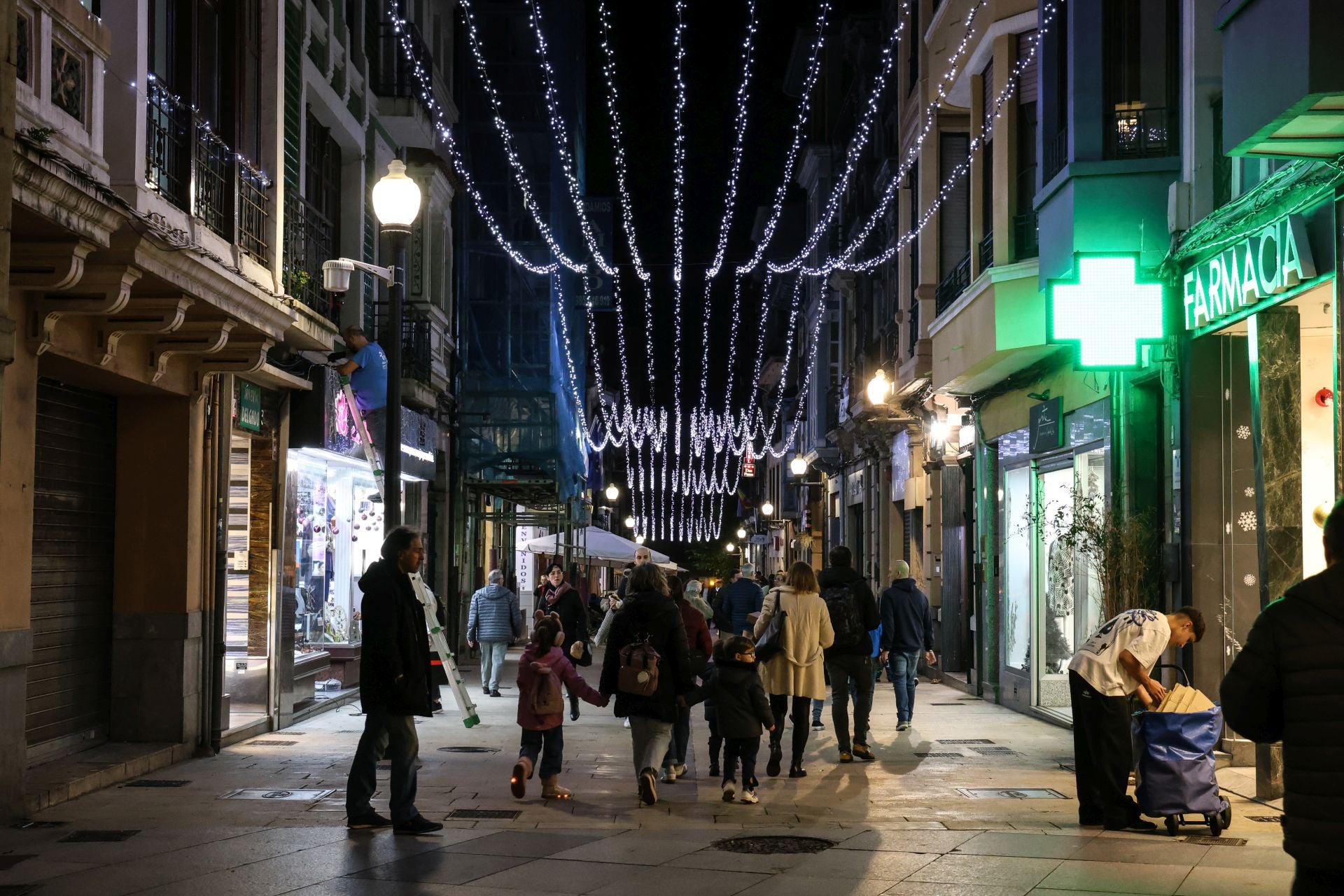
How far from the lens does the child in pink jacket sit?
11148mm

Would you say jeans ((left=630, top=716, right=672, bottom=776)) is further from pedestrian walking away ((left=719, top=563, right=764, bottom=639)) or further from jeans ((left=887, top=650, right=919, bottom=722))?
pedestrian walking away ((left=719, top=563, right=764, bottom=639))

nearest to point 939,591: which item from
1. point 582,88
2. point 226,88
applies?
point 226,88

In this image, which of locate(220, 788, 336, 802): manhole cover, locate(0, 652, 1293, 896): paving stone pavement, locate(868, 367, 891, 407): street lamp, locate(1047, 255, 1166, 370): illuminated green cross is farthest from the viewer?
locate(868, 367, 891, 407): street lamp

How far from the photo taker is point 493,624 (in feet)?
67.0

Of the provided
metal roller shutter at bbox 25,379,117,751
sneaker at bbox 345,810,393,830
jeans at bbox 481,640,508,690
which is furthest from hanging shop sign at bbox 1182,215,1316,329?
jeans at bbox 481,640,508,690

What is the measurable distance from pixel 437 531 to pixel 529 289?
23.9ft

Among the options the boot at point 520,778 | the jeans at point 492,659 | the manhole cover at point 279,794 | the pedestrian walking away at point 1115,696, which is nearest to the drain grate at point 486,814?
the boot at point 520,778

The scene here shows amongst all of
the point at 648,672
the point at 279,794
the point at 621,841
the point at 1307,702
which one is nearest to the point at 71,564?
the point at 279,794

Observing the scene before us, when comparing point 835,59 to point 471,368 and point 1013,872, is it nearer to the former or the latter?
point 471,368

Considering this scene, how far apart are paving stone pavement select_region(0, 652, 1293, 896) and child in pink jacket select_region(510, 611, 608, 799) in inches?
8.5

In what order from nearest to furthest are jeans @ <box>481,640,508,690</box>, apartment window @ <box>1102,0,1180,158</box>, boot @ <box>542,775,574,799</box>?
boot @ <box>542,775,574,799</box>
apartment window @ <box>1102,0,1180,158</box>
jeans @ <box>481,640,508,690</box>

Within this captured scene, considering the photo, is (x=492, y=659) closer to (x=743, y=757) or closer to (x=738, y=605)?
(x=738, y=605)

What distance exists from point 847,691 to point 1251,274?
5.30 metres

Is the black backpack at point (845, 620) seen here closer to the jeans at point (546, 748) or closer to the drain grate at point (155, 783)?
the jeans at point (546, 748)
